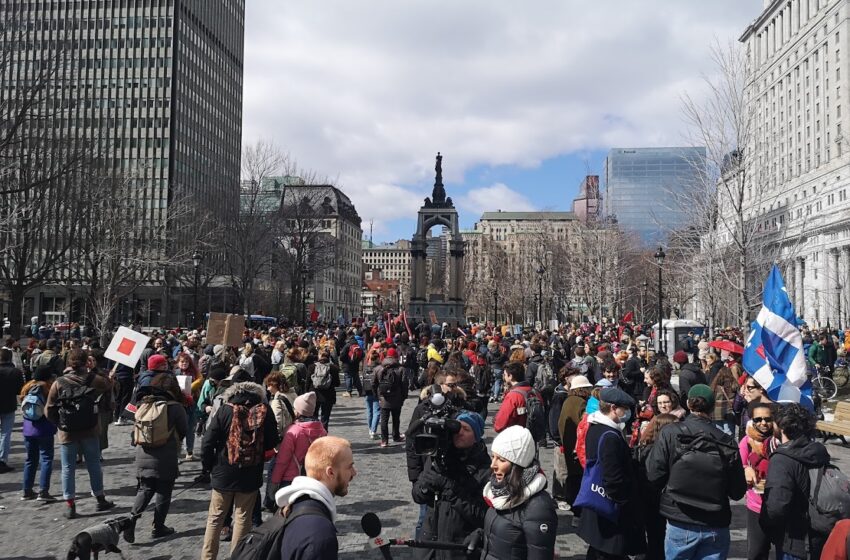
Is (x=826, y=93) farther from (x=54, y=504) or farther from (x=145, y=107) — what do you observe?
(x=54, y=504)

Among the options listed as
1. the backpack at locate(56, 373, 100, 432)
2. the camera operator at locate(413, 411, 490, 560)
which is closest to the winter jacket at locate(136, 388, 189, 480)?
the backpack at locate(56, 373, 100, 432)

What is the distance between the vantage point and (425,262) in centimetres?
5562

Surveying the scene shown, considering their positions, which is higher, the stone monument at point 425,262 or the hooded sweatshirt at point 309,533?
the stone monument at point 425,262

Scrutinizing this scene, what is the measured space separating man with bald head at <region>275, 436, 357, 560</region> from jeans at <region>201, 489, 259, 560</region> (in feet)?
9.61

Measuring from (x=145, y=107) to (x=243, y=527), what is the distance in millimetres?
98315

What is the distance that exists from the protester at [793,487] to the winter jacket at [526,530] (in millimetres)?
1832

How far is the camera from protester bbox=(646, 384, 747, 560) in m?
4.58

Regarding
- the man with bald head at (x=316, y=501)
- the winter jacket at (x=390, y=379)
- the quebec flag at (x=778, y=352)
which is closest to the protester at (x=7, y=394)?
the winter jacket at (x=390, y=379)

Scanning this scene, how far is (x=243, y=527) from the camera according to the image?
5.89 m

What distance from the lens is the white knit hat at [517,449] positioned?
12.7 ft

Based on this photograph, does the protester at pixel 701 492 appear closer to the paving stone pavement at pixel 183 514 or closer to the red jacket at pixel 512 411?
the paving stone pavement at pixel 183 514

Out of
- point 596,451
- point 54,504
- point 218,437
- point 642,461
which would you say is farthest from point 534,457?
point 54,504

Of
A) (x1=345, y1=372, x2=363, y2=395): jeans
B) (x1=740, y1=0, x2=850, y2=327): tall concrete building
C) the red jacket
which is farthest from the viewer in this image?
(x1=740, y1=0, x2=850, y2=327): tall concrete building

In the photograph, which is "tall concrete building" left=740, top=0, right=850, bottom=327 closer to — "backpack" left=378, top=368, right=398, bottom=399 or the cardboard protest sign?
the cardboard protest sign
